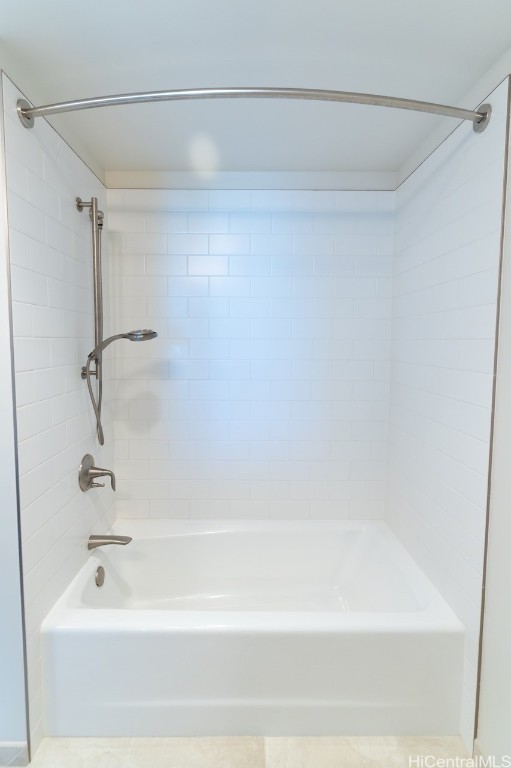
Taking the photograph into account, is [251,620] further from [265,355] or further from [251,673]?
[265,355]

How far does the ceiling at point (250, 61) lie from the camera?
99cm

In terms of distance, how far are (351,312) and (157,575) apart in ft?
5.76

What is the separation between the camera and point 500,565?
115 cm

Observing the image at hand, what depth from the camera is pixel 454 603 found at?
1.37m

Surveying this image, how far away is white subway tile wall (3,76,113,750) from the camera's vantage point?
1.19 meters

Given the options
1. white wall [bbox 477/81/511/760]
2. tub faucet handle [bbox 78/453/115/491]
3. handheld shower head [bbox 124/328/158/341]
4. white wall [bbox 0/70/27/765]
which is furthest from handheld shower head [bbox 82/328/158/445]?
white wall [bbox 477/81/511/760]

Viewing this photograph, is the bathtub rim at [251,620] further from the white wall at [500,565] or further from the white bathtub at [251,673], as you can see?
the white wall at [500,565]

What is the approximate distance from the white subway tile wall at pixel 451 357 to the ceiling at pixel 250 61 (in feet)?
0.72

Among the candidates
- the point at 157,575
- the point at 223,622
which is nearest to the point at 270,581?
the point at 157,575

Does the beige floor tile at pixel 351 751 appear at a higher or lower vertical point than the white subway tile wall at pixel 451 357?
lower

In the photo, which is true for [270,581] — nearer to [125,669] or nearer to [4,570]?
[125,669]

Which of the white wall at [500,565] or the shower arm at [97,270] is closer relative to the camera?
the white wall at [500,565]

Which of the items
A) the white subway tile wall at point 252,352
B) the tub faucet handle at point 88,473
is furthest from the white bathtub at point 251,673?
the white subway tile wall at point 252,352

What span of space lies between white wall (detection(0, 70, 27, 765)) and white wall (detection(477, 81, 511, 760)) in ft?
4.90
